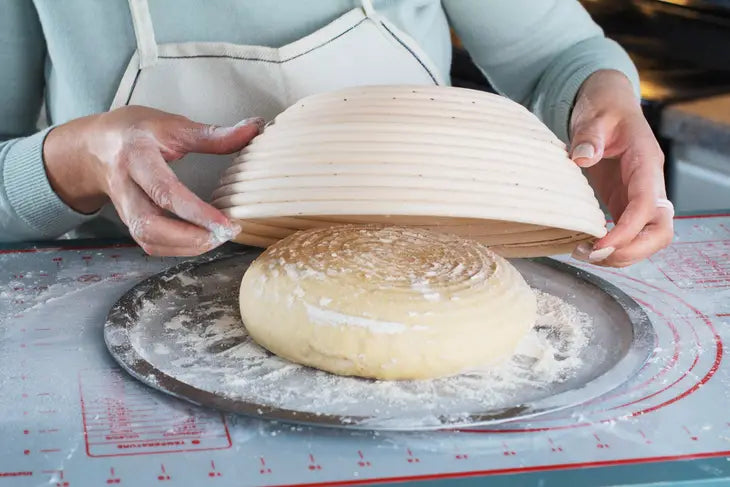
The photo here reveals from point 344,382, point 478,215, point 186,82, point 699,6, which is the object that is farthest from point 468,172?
point 699,6

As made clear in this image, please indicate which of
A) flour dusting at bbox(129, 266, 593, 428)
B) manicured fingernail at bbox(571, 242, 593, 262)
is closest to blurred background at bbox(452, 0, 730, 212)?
manicured fingernail at bbox(571, 242, 593, 262)

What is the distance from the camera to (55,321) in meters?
0.99

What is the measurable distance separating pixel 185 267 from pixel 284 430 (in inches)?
15.3

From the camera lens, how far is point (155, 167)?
91 centimetres

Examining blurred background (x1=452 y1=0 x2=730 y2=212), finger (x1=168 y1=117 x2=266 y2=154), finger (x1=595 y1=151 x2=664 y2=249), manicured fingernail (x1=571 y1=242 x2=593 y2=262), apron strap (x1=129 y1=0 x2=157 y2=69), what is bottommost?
blurred background (x1=452 y1=0 x2=730 y2=212)

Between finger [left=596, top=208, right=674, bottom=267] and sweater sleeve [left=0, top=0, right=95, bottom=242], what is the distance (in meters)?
0.62

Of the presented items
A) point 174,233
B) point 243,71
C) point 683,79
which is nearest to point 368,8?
point 243,71

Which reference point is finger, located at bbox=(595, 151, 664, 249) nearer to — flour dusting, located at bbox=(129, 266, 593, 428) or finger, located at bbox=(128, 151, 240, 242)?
flour dusting, located at bbox=(129, 266, 593, 428)

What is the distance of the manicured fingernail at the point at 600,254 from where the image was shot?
989 millimetres

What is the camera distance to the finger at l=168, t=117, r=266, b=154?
939 mm

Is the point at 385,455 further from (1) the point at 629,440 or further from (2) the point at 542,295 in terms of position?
(2) the point at 542,295

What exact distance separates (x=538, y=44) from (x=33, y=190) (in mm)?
769

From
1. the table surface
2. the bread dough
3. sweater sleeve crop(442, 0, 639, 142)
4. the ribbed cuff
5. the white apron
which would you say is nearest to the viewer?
the table surface

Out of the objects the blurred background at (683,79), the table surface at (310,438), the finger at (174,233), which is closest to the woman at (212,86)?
the finger at (174,233)
